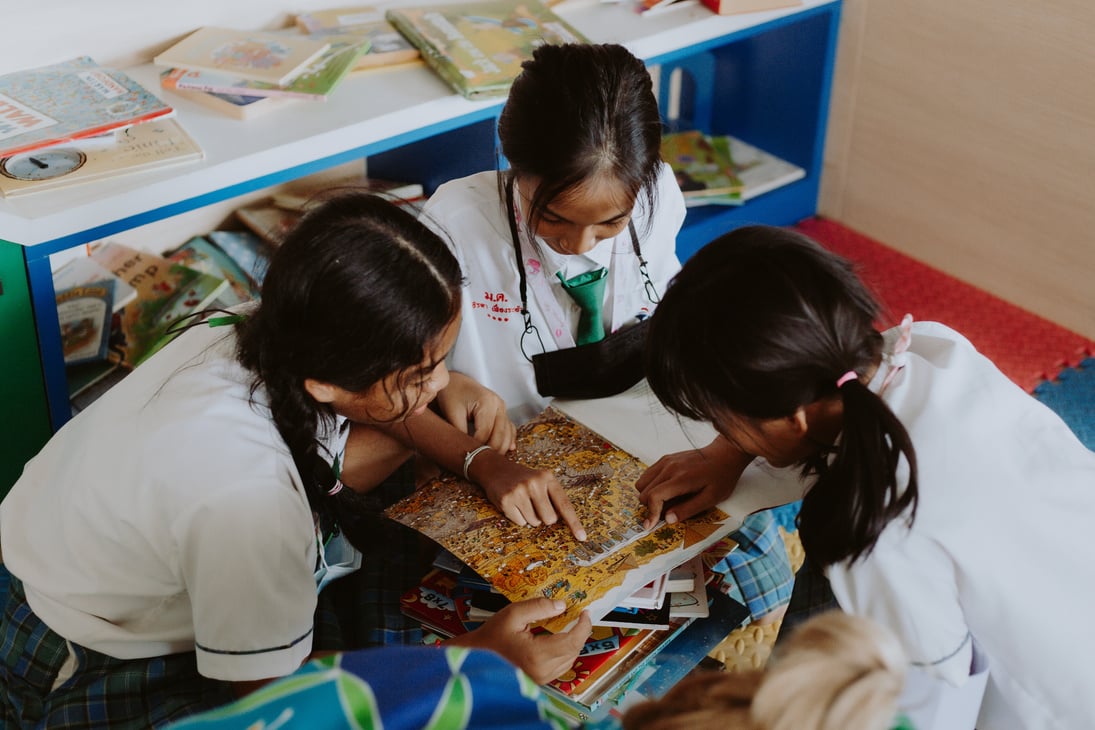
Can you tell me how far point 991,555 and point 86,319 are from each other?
145 cm

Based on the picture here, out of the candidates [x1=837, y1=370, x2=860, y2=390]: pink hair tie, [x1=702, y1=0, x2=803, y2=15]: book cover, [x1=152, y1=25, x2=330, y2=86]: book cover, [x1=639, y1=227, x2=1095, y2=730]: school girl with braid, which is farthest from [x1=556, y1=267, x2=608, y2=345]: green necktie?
[x1=702, y1=0, x2=803, y2=15]: book cover

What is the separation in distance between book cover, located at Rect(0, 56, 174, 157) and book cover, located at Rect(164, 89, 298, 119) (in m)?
0.07

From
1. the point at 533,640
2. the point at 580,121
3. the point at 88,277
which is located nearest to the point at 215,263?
the point at 88,277

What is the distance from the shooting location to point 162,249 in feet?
6.95

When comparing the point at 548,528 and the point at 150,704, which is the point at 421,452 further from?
the point at 150,704

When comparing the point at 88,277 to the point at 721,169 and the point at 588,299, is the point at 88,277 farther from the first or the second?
the point at 721,169

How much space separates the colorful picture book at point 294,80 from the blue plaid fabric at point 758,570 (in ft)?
3.15

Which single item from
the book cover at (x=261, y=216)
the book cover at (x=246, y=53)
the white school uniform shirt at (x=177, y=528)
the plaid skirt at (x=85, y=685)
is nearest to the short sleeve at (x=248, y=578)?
the white school uniform shirt at (x=177, y=528)

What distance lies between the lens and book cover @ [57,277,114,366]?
5.97 feet

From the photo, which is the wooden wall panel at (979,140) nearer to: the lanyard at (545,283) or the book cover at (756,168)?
the book cover at (756,168)

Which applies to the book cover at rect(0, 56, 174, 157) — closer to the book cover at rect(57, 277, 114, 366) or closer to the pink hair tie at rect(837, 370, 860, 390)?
the book cover at rect(57, 277, 114, 366)

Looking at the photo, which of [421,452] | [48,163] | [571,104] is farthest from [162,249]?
[571,104]

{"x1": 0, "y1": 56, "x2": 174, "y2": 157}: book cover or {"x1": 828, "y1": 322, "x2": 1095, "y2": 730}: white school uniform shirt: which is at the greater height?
{"x1": 0, "y1": 56, "x2": 174, "y2": 157}: book cover

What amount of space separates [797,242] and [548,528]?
41 centimetres
